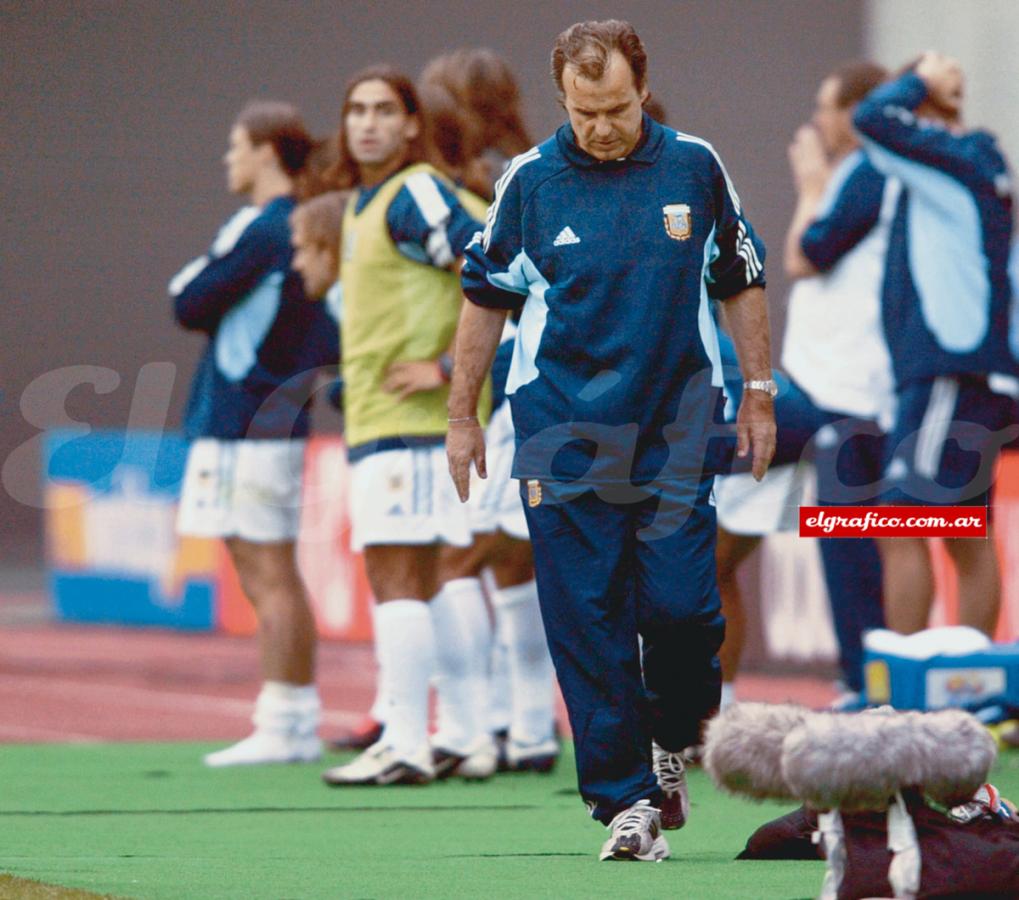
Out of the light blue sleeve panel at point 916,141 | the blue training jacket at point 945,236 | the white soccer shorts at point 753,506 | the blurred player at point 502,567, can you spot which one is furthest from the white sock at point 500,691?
the light blue sleeve panel at point 916,141

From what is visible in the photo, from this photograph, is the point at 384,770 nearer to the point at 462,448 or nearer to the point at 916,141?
the point at 462,448

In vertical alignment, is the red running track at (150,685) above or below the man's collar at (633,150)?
below

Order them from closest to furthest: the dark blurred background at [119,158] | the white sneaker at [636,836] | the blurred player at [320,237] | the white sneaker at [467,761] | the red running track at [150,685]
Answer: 1. the white sneaker at [636,836]
2. the white sneaker at [467,761]
3. the blurred player at [320,237]
4. the red running track at [150,685]
5. the dark blurred background at [119,158]

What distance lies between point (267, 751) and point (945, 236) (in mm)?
2795

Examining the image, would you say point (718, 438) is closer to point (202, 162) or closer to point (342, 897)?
point (342, 897)

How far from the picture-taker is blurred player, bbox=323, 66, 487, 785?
635 cm

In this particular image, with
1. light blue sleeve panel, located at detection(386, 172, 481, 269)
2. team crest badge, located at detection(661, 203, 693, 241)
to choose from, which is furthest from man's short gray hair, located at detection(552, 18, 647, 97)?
light blue sleeve panel, located at detection(386, 172, 481, 269)

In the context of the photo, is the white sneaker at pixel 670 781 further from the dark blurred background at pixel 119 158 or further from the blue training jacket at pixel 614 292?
the dark blurred background at pixel 119 158

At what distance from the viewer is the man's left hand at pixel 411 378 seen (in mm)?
6344

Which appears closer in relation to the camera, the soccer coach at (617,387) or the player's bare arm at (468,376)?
the soccer coach at (617,387)

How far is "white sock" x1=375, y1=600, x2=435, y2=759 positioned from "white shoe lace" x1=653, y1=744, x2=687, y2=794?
1.74 meters

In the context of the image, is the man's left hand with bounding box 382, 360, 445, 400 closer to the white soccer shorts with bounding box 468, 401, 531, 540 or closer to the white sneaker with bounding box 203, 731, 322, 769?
the white soccer shorts with bounding box 468, 401, 531, 540

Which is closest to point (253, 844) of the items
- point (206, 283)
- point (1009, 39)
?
point (206, 283)

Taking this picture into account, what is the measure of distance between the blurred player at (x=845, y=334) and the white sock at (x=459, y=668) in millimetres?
1187
